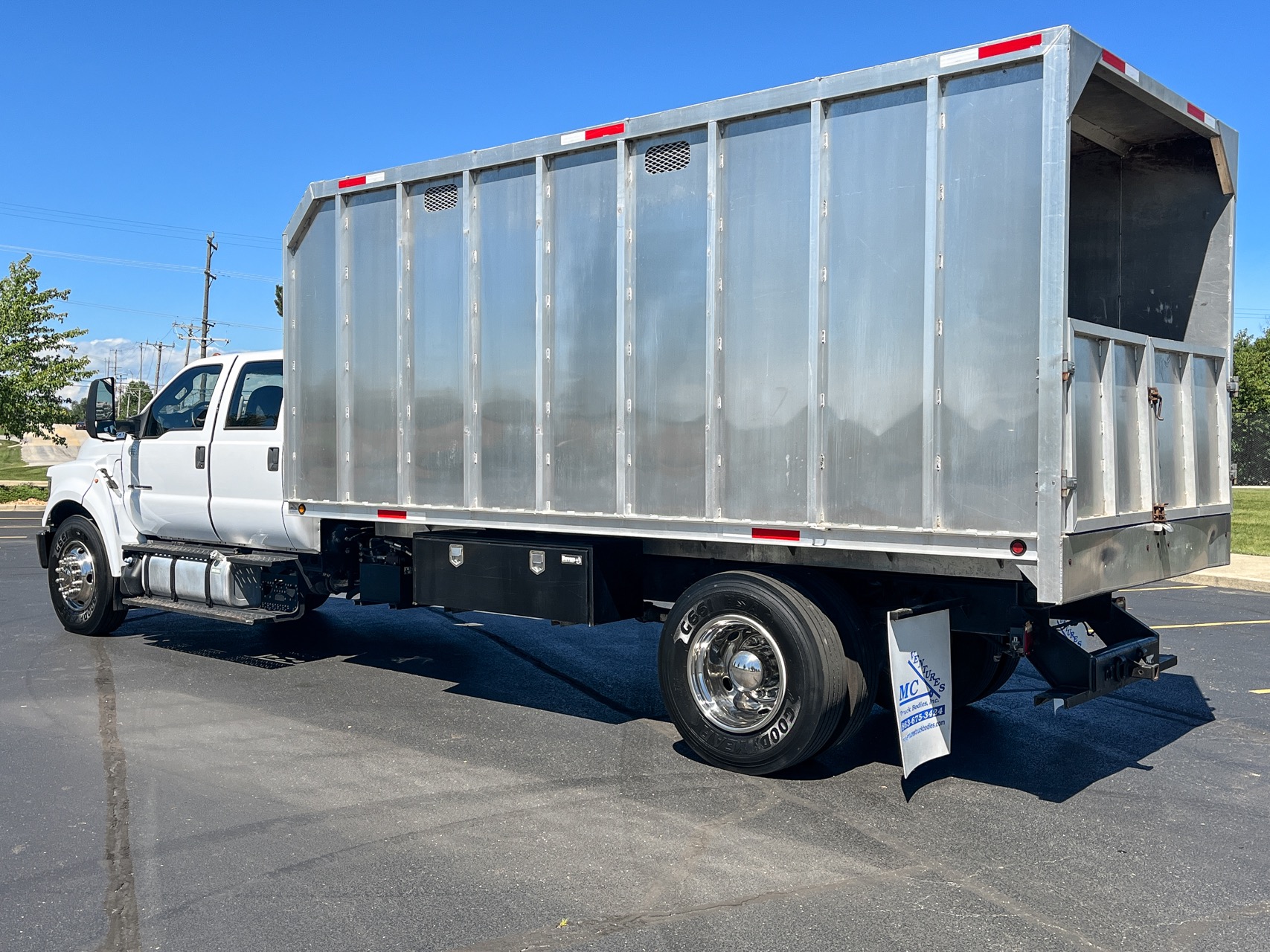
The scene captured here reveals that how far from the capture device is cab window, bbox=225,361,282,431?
28.7 feet

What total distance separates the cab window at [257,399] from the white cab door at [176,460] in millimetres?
276

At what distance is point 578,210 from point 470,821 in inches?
138

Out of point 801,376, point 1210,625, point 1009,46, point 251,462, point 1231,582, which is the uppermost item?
point 1009,46

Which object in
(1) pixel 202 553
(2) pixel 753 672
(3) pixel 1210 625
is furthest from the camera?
(3) pixel 1210 625

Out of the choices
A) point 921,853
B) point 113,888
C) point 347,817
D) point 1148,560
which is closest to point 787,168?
point 1148,560

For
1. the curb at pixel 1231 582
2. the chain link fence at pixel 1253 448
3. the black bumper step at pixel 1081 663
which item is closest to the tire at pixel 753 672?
the black bumper step at pixel 1081 663

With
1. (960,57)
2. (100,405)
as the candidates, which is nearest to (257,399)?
(100,405)

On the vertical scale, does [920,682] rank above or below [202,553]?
below

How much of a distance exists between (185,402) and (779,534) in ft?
20.0

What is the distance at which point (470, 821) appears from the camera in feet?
17.1

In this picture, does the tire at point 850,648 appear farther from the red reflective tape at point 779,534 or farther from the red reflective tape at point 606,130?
the red reflective tape at point 606,130

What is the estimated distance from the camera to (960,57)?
519 cm

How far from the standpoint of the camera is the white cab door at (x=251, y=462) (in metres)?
8.63

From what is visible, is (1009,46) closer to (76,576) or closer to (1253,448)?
(76,576)
